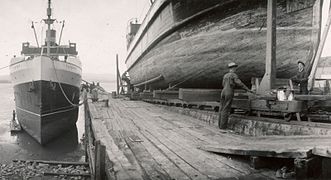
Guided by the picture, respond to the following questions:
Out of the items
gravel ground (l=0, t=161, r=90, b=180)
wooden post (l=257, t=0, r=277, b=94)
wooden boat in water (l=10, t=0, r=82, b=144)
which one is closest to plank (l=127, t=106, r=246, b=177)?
wooden post (l=257, t=0, r=277, b=94)

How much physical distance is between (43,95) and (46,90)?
23 cm

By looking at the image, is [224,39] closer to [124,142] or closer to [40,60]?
[124,142]

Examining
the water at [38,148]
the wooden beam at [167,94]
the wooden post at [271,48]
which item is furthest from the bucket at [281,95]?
the water at [38,148]

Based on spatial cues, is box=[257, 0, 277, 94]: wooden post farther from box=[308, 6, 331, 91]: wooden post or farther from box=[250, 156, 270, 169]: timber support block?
box=[250, 156, 270, 169]: timber support block

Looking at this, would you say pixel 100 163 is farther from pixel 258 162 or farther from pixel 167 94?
pixel 167 94

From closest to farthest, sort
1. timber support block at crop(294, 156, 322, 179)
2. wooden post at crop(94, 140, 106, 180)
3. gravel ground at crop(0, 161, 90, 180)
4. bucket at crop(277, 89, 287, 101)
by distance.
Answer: timber support block at crop(294, 156, 322, 179) < wooden post at crop(94, 140, 106, 180) < bucket at crop(277, 89, 287, 101) < gravel ground at crop(0, 161, 90, 180)

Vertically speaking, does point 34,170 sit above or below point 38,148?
above

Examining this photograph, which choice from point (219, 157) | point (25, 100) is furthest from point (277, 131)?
point (25, 100)

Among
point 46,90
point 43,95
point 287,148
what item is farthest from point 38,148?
point 287,148

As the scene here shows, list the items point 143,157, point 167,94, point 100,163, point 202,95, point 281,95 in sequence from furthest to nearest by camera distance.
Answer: point 167,94, point 202,95, point 281,95, point 143,157, point 100,163

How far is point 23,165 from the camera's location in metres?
6.57

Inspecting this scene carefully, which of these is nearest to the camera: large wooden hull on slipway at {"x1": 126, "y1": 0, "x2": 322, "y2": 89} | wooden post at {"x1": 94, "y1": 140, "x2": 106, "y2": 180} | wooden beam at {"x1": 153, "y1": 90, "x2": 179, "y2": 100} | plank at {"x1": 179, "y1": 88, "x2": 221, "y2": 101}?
wooden post at {"x1": 94, "y1": 140, "x2": 106, "y2": 180}

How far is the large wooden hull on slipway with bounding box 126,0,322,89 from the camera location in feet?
20.0

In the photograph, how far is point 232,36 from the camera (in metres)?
6.40
